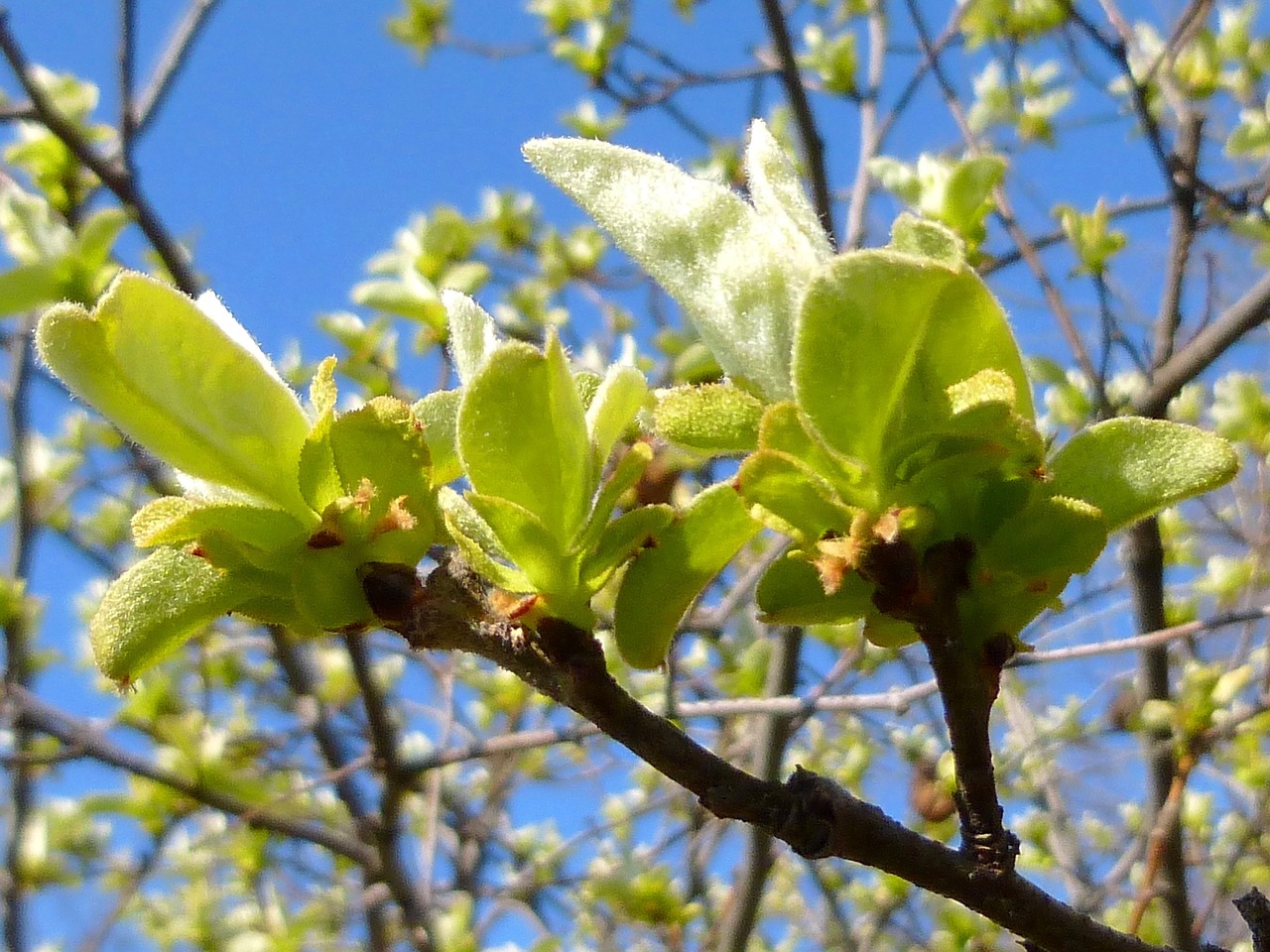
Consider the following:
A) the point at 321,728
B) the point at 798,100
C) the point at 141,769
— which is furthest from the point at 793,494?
the point at 321,728

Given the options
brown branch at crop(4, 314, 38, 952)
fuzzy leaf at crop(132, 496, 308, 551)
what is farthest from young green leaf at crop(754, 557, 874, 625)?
brown branch at crop(4, 314, 38, 952)

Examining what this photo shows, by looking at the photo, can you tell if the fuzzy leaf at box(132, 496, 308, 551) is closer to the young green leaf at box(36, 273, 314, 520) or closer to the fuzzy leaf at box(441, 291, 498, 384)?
the young green leaf at box(36, 273, 314, 520)

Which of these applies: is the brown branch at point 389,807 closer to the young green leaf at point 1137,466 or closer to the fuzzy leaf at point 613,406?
the fuzzy leaf at point 613,406

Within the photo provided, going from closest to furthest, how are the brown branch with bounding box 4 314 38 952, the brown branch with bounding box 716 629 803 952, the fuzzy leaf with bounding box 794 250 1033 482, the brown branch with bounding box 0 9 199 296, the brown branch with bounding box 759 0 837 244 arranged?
the fuzzy leaf with bounding box 794 250 1033 482
the brown branch with bounding box 0 9 199 296
the brown branch with bounding box 716 629 803 952
the brown branch with bounding box 759 0 837 244
the brown branch with bounding box 4 314 38 952

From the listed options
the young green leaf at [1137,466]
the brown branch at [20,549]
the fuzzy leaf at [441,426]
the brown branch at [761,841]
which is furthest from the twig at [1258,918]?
the brown branch at [20,549]

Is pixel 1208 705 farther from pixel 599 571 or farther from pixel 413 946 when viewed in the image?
pixel 599 571

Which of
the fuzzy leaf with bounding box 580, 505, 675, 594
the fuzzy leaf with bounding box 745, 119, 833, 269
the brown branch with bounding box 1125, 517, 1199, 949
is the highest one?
the brown branch with bounding box 1125, 517, 1199, 949

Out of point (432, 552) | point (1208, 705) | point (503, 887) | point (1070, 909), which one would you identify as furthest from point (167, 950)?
point (1070, 909)
